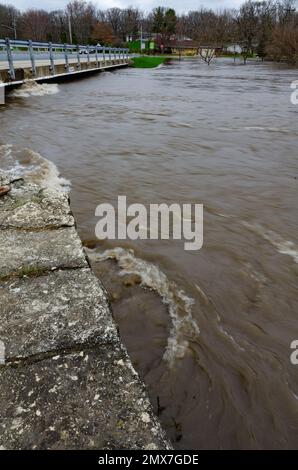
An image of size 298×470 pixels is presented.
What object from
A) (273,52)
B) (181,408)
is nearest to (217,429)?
(181,408)

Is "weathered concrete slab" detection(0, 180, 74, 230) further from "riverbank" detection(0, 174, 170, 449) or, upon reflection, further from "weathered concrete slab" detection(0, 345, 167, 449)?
"weathered concrete slab" detection(0, 345, 167, 449)

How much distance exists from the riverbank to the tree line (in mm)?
64201

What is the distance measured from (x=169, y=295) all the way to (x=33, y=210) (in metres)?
1.31

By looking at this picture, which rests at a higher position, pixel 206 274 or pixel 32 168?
pixel 32 168

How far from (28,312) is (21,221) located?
115cm

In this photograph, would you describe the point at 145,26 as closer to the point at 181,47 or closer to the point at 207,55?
the point at 181,47

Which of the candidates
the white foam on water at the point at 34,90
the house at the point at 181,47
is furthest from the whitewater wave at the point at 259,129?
the house at the point at 181,47

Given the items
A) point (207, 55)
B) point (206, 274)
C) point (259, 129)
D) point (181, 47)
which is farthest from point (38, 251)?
point (181, 47)

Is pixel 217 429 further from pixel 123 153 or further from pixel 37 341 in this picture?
pixel 123 153

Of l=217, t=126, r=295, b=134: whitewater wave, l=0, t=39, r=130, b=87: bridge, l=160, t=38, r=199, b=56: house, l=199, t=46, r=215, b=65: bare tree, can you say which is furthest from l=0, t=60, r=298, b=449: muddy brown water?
l=160, t=38, r=199, b=56: house

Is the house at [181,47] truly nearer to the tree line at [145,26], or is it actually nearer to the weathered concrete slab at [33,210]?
the tree line at [145,26]

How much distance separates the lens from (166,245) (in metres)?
3.92

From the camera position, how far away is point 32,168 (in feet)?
20.0

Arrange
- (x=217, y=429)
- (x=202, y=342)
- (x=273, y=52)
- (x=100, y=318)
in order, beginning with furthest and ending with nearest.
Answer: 1. (x=273, y=52)
2. (x=202, y=342)
3. (x=217, y=429)
4. (x=100, y=318)
